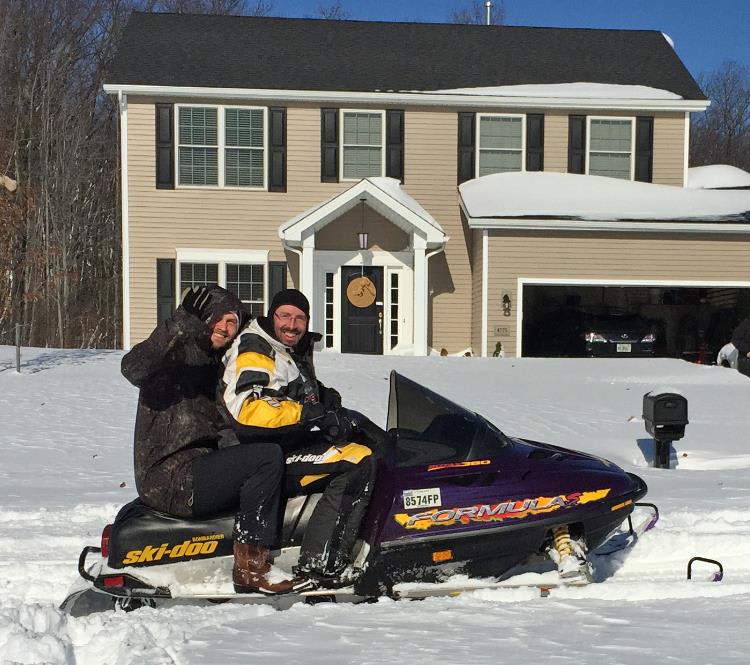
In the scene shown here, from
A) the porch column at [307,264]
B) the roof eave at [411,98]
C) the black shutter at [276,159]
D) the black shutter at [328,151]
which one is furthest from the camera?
the black shutter at [328,151]

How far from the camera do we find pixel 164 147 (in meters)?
17.7

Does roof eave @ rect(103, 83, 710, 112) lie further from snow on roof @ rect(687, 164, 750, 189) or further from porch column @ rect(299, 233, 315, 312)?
porch column @ rect(299, 233, 315, 312)

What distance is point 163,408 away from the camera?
400 cm

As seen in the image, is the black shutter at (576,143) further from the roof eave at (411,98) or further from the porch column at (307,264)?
the porch column at (307,264)

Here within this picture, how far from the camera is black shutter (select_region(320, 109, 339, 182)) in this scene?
17953mm

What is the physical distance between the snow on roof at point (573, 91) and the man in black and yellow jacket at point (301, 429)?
14.8 m

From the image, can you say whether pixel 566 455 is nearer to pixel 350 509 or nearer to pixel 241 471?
pixel 350 509

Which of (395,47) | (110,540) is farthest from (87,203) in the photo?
(110,540)

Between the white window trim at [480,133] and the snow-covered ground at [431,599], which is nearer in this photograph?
the snow-covered ground at [431,599]

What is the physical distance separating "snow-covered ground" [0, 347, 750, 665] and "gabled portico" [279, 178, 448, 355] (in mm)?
6692

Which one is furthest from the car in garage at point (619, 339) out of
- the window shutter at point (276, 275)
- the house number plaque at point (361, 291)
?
the window shutter at point (276, 275)

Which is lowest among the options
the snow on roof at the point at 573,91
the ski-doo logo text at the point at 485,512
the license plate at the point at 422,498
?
the ski-doo logo text at the point at 485,512

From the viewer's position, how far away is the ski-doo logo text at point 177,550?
4.06 metres

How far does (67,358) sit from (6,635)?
1255cm
